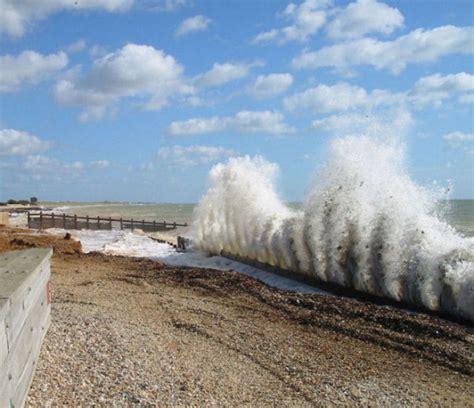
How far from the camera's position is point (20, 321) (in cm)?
381

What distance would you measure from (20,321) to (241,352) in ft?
11.2

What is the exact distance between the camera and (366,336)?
7727 mm

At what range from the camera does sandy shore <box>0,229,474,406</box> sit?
5.03m

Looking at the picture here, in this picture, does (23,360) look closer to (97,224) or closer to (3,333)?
(3,333)

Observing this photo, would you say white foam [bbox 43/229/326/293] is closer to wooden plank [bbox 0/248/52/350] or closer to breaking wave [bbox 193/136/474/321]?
breaking wave [bbox 193/136/474/321]

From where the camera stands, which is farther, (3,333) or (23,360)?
(23,360)

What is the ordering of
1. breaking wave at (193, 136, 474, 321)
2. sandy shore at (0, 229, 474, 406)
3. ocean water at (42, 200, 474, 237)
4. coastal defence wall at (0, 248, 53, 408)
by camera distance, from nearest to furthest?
coastal defence wall at (0, 248, 53, 408) → sandy shore at (0, 229, 474, 406) → breaking wave at (193, 136, 474, 321) → ocean water at (42, 200, 474, 237)

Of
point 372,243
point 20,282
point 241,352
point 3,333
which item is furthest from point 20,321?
point 372,243

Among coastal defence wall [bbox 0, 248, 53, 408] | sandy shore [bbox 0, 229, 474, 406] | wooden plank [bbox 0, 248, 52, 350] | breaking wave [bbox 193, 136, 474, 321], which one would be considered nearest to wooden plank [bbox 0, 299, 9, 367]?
coastal defence wall [bbox 0, 248, 53, 408]

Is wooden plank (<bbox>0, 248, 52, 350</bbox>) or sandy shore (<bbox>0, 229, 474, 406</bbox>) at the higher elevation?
wooden plank (<bbox>0, 248, 52, 350</bbox>)

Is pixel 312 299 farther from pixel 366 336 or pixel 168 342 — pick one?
pixel 168 342

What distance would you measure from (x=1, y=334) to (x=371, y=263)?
34.3 feet

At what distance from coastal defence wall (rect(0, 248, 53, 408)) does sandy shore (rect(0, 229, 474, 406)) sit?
359 millimetres

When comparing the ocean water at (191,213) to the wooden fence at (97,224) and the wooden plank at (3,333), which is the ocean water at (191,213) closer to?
the wooden fence at (97,224)
